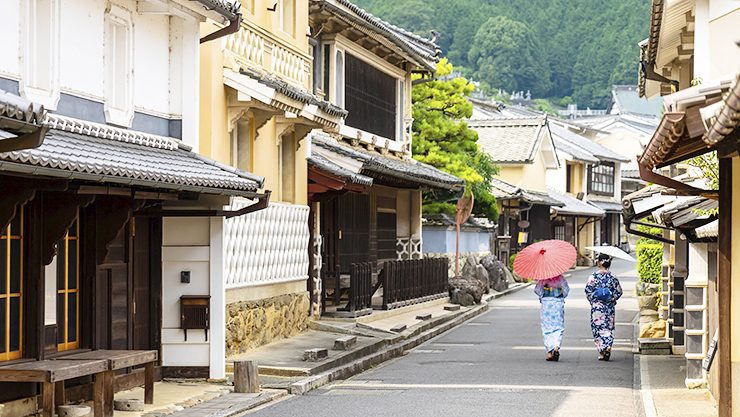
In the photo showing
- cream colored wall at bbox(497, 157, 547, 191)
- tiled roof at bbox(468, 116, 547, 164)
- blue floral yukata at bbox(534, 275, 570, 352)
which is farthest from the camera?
cream colored wall at bbox(497, 157, 547, 191)

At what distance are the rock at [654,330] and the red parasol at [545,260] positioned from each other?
277 centimetres

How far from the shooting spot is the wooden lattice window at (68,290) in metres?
10.9

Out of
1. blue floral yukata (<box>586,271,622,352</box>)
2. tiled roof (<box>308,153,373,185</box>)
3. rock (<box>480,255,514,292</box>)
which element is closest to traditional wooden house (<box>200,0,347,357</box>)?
tiled roof (<box>308,153,373,185</box>)

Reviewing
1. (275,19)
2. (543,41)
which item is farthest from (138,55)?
(543,41)

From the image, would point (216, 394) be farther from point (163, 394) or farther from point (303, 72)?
point (303, 72)

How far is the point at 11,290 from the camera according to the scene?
993 centimetres

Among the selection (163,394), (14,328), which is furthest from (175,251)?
(14,328)

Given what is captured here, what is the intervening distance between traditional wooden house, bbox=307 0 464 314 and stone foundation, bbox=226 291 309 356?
6.94ft

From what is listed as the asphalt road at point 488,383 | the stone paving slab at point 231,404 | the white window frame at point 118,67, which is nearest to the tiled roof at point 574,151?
the asphalt road at point 488,383

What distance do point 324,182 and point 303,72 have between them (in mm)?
2413

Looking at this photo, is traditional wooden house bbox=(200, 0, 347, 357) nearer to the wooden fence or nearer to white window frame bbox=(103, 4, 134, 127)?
white window frame bbox=(103, 4, 134, 127)

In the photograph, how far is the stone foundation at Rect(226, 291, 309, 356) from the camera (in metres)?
15.0

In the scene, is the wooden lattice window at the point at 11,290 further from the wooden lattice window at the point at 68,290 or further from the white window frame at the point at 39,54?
the white window frame at the point at 39,54

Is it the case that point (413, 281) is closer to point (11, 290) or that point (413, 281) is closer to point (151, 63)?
point (151, 63)
